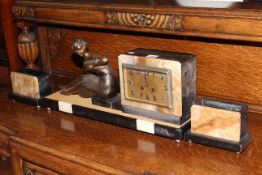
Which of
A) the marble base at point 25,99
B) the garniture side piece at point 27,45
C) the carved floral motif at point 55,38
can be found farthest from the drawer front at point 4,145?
the carved floral motif at point 55,38

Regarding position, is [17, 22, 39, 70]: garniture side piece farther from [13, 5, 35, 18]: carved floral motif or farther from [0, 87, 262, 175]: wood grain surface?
[0, 87, 262, 175]: wood grain surface

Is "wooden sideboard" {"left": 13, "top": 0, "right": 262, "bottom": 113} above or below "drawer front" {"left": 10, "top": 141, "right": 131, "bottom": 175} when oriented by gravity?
above

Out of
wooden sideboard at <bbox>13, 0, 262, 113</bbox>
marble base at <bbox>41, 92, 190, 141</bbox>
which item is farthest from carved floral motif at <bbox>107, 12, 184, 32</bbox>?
marble base at <bbox>41, 92, 190, 141</bbox>

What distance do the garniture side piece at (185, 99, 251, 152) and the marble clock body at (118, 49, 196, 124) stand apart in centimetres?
5

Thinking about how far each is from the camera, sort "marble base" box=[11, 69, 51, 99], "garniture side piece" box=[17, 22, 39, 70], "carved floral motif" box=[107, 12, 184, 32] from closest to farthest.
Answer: "carved floral motif" box=[107, 12, 184, 32] < "marble base" box=[11, 69, 51, 99] < "garniture side piece" box=[17, 22, 39, 70]

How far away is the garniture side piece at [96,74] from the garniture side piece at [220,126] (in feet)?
0.80

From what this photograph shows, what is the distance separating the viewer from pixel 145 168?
0.84 meters

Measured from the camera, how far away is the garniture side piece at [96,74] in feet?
3.42

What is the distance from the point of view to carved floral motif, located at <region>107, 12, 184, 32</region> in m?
0.94

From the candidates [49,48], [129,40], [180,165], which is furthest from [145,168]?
[49,48]

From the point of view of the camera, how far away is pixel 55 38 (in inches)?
54.2

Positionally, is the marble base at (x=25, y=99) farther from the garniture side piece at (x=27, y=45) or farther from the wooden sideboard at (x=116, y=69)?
the garniture side piece at (x=27, y=45)

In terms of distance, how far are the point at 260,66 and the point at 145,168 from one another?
0.38 metres

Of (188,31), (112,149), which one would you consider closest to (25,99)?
(112,149)
